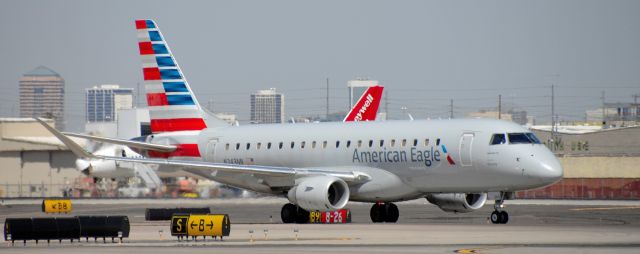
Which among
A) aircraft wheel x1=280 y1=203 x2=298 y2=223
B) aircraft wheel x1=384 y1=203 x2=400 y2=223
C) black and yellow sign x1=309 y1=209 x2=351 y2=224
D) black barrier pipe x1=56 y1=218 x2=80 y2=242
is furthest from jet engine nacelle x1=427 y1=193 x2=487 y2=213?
black barrier pipe x1=56 y1=218 x2=80 y2=242

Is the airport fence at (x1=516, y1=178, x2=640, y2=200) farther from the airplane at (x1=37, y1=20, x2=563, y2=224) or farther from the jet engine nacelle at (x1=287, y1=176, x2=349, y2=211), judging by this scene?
the jet engine nacelle at (x1=287, y1=176, x2=349, y2=211)

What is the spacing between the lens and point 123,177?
109500 mm

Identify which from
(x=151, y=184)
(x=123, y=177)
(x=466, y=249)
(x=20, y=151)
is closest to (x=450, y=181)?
(x=466, y=249)

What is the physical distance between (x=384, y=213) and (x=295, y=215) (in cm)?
367

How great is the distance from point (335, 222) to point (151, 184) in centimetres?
4914

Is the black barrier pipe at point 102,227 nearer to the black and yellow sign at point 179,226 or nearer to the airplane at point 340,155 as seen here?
the black and yellow sign at point 179,226

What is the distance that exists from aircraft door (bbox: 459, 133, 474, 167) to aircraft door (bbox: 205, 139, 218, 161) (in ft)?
43.7

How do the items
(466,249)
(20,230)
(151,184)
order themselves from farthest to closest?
(151,184), (20,230), (466,249)

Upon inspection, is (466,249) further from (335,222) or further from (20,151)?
(20,151)

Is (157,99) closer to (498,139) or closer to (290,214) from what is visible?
(290,214)

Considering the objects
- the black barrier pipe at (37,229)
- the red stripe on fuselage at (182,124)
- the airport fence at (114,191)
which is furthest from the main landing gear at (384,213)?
the airport fence at (114,191)

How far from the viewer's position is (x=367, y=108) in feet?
218

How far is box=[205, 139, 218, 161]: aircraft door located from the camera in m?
56.3

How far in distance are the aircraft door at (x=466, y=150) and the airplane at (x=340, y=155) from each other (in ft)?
0.12
